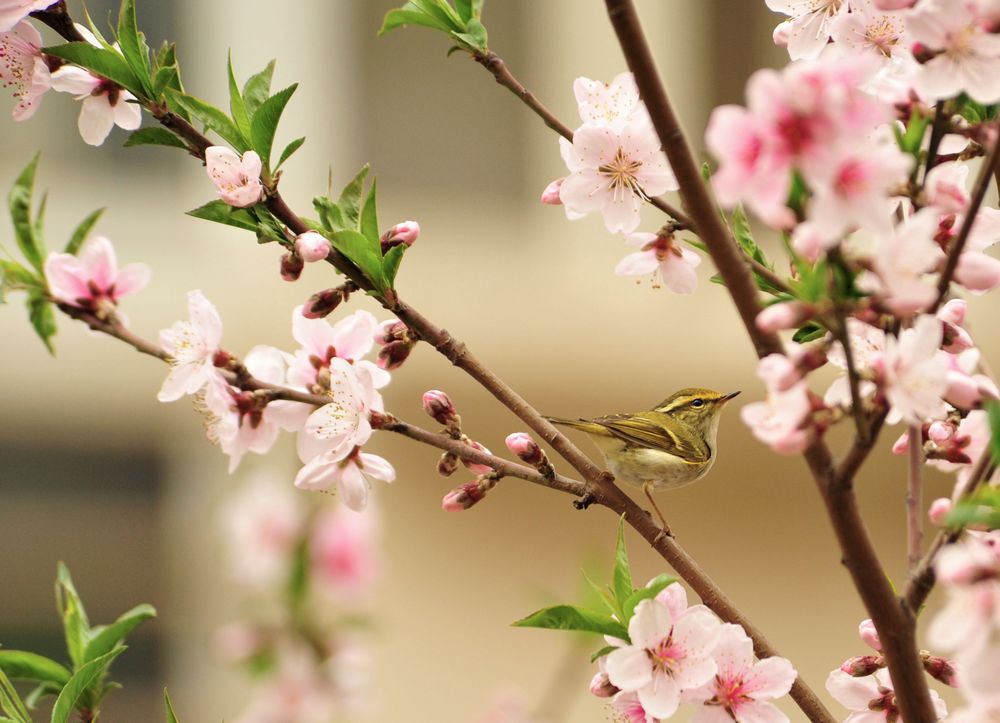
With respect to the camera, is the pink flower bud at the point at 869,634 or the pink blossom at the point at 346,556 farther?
the pink blossom at the point at 346,556

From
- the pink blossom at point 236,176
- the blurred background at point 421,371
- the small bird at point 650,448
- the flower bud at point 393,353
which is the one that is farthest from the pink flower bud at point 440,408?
the blurred background at point 421,371

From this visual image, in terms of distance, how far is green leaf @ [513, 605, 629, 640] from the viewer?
0.51m

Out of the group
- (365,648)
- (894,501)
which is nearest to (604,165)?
(365,648)

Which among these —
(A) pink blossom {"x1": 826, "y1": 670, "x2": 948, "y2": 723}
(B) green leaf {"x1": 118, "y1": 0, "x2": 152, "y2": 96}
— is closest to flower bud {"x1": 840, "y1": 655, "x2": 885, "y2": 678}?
(A) pink blossom {"x1": 826, "y1": 670, "x2": 948, "y2": 723}

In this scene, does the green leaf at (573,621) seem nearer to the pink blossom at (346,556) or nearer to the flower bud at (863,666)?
the flower bud at (863,666)

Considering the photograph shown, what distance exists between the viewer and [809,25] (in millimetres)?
649

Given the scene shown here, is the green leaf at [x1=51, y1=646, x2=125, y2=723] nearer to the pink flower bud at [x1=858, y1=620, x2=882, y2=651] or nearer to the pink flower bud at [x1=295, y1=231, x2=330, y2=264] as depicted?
the pink flower bud at [x1=295, y1=231, x2=330, y2=264]

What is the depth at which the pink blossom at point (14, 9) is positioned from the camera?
55 centimetres

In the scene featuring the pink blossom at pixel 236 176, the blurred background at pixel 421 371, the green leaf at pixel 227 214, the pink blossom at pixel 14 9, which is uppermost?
the pink blossom at pixel 14 9

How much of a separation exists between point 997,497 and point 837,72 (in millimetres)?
148

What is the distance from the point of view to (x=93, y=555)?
10.7 ft

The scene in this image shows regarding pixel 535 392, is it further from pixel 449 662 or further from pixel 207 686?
pixel 207 686

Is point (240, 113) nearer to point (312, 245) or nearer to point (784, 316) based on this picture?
point (312, 245)

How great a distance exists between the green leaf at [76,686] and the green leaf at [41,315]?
153mm
